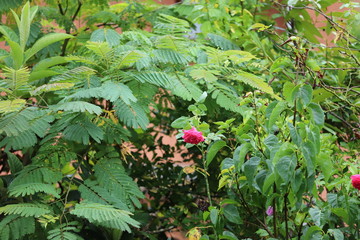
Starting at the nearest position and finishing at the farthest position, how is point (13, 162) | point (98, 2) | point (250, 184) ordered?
point (250, 184) → point (13, 162) → point (98, 2)

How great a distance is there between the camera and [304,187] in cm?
184

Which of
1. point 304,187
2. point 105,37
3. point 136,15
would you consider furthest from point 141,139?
point 304,187

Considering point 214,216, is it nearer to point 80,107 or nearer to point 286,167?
point 286,167

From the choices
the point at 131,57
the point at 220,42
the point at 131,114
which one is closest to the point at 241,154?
the point at 131,114

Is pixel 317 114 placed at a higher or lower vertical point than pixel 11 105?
lower

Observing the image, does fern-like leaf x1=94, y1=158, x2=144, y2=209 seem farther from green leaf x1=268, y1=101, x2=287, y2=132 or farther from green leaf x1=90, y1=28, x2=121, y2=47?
green leaf x1=268, y1=101, x2=287, y2=132

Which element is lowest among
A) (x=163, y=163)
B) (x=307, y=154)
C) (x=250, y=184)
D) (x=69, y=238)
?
(x=163, y=163)

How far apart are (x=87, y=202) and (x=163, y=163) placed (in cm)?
156

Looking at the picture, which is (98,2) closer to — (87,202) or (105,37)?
(105,37)

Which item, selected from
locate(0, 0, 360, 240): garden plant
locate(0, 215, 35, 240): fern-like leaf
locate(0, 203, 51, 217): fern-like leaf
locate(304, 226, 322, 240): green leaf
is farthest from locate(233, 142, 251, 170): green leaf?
locate(0, 215, 35, 240): fern-like leaf

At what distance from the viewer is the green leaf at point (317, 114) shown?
1.84 m

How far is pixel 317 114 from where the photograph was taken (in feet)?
6.07

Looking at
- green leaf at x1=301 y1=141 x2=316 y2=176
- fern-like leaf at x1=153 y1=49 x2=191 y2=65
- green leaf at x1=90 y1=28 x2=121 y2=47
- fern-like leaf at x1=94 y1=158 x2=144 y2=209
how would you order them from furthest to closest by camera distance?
green leaf at x1=90 y1=28 x2=121 y2=47
fern-like leaf at x1=153 y1=49 x2=191 y2=65
fern-like leaf at x1=94 y1=158 x2=144 y2=209
green leaf at x1=301 y1=141 x2=316 y2=176

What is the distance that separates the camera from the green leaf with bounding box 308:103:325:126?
1837 millimetres
